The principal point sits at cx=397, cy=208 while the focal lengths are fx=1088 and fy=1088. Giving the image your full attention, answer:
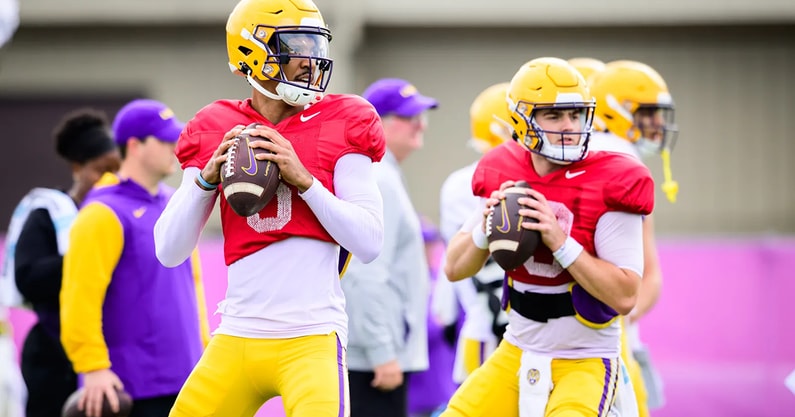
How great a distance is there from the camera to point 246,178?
306 centimetres

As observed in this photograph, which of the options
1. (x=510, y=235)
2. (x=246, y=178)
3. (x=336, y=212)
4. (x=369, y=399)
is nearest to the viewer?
(x=246, y=178)

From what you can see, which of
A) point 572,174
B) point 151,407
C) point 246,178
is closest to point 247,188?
point 246,178

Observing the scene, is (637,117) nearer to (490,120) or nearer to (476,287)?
(490,120)

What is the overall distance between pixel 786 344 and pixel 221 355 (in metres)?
6.33

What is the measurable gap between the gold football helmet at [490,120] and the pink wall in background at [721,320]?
3.21 metres

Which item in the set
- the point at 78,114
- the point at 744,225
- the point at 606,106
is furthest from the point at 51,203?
the point at 744,225

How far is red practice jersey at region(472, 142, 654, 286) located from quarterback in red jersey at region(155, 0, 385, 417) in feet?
2.40

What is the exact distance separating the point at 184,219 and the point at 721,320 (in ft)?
21.7

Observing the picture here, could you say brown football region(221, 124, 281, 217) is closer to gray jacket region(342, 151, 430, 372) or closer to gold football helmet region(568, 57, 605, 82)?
gray jacket region(342, 151, 430, 372)

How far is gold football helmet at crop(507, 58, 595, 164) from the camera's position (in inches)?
149

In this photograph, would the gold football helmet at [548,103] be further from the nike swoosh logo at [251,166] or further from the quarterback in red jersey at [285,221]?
the nike swoosh logo at [251,166]

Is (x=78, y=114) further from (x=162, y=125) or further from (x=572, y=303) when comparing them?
(x=572, y=303)

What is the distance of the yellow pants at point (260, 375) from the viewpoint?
315cm

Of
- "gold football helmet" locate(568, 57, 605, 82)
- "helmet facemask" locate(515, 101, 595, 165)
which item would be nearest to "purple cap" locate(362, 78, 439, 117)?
"gold football helmet" locate(568, 57, 605, 82)
